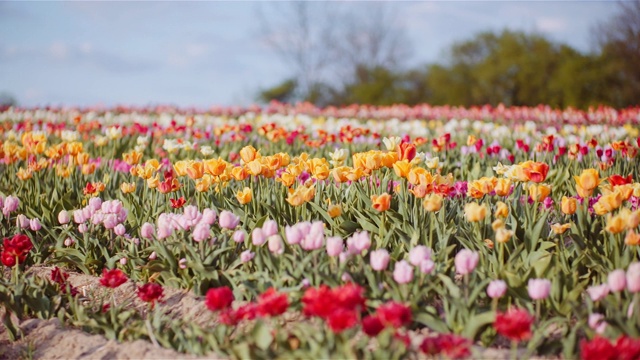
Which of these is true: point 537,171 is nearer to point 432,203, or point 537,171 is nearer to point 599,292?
point 432,203

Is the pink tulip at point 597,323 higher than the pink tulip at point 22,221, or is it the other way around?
the pink tulip at point 22,221

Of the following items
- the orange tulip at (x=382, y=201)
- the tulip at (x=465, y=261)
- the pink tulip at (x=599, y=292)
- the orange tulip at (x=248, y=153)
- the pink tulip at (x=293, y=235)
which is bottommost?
the pink tulip at (x=599, y=292)

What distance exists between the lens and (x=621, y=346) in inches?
88.7

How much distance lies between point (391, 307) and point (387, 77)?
74.0 feet

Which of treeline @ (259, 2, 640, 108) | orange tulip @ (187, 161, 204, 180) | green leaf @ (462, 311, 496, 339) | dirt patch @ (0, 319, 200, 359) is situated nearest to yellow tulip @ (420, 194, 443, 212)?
green leaf @ (462, 311, 496, 339)

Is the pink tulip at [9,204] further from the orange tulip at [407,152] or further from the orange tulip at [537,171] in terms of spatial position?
the orange tulip at [537,171]

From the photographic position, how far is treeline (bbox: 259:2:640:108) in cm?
1969

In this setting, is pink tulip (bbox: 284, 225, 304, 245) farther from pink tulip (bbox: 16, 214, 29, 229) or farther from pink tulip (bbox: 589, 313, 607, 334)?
pink tulip (bbox: 16, 214, 29, 229)

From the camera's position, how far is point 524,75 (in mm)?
21000

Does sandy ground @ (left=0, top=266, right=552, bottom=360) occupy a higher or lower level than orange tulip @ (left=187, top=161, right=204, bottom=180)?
lower

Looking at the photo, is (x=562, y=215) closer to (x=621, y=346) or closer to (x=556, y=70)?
(x=621, y=346)

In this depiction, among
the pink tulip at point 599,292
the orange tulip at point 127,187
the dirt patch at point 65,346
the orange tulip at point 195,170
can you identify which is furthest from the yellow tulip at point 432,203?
the orange tulip at point 127,187

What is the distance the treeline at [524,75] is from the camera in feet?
64.6

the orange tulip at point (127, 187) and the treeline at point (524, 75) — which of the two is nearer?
the orange tulip at point (127, 187)
